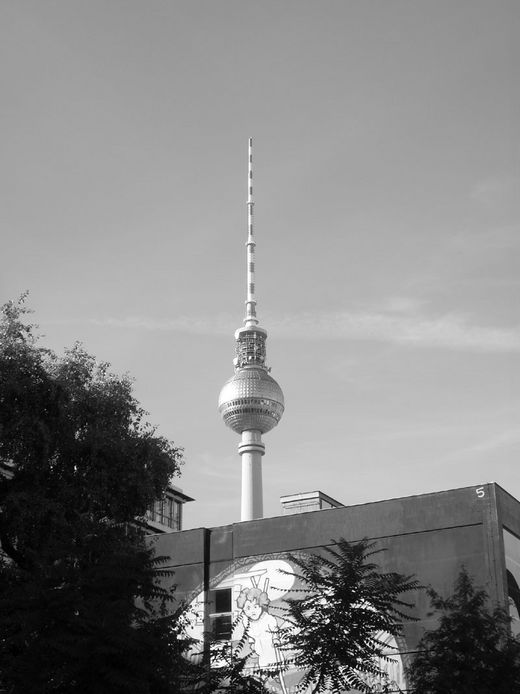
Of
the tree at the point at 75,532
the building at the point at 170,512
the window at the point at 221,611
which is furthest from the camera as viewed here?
the building at the point at 170,512

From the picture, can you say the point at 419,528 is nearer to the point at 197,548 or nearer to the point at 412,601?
the point at 412,601

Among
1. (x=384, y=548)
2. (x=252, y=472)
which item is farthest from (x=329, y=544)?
(x=252, y=472)

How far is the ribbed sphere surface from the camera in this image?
430 ft

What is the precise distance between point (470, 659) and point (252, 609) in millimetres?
19206

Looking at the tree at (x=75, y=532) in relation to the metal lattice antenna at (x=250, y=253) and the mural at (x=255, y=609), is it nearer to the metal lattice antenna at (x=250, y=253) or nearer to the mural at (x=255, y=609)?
the mural at (x=255, y=609)

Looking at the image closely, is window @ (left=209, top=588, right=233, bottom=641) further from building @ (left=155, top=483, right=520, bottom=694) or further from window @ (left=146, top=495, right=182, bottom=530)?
window @ (left=146, top=495, right=182, bottom=530)

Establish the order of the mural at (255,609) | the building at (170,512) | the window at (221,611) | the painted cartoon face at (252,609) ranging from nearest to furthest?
the mural at (255,609), the painted cartoon face at (252,609), the window at (221,611), the building at (170,512)

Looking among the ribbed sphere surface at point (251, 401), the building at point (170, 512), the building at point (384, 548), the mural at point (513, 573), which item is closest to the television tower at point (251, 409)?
the ribbed sphere surface at point (251, 401)

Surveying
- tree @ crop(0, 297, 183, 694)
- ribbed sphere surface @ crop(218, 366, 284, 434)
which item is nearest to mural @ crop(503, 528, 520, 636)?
tree @ crop(0, 297, 183, 694)

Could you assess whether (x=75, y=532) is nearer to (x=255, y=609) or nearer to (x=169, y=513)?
(x=255, y=609)

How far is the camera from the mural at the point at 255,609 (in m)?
47.5

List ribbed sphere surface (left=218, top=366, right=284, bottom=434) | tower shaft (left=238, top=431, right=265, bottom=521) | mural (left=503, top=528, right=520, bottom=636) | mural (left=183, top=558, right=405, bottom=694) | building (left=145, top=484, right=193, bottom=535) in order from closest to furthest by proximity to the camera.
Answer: mural (left=503, top=528, right=520, bottom=636) < mural (left=183, top=558, right=405, bottom=694) < building (left=145, top=484, right=193, bottom=535) < ribbed sphere surface (left=218, top=366, right=284, bottom=434) < tower shaft (left=238, top=431, right=265, bottom=521)

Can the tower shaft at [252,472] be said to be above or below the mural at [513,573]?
above

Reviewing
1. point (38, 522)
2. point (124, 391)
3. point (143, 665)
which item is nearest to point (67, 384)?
point (124, 391)
